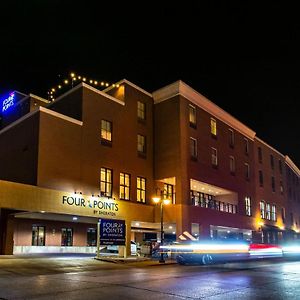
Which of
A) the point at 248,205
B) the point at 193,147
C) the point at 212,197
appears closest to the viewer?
the point at 193,147

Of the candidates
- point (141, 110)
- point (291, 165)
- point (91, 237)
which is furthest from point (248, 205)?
point (291, 165)

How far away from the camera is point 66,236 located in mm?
37750

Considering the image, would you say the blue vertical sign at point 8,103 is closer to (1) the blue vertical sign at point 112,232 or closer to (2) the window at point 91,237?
(2) the window at point 91,237

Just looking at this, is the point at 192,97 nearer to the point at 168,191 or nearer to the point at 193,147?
the point at 193,147

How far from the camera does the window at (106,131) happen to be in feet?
116

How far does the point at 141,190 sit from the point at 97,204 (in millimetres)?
6210

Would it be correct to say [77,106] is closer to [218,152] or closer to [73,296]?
[218,152]

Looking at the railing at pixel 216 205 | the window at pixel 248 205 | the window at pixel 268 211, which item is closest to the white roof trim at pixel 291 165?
the window at pixel 268 211

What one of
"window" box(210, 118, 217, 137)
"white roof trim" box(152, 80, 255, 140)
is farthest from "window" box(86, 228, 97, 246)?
"window" box(210, 118, 217, 137)

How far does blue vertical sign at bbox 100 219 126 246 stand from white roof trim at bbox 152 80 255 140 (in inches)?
558

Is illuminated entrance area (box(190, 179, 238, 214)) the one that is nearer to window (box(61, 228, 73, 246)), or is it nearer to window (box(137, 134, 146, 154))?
window (box(137, 134, 146, 154))

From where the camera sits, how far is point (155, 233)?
153ft

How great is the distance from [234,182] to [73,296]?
36.8 meters

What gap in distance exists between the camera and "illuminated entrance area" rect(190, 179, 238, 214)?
42716 mm
